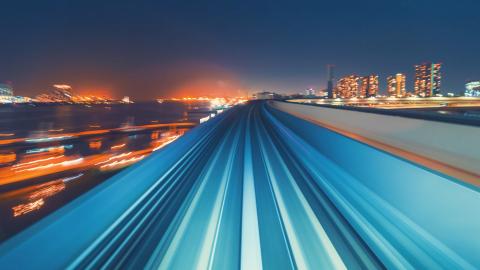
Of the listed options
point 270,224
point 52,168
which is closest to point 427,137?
point 270,224

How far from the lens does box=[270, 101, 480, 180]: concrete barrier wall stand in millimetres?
5992

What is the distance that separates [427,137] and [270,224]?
18.5 ft

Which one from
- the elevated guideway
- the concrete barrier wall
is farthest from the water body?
the concrete barrier wall

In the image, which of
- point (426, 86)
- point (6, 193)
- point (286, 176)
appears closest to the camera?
point (286, 176)

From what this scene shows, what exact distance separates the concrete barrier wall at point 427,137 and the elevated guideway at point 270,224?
6.57ft

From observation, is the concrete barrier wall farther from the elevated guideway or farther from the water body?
the water body

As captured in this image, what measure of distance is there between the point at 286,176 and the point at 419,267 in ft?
16.3

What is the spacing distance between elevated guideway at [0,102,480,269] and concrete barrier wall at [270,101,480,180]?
6.57 ft

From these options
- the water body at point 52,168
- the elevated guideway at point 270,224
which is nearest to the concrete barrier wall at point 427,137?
the elevated guideway at point 270,224

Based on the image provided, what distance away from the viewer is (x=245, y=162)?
10375 mm

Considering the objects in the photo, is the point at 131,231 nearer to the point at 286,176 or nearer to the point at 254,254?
the point at 254,254

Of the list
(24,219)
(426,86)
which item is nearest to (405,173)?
(24,219)

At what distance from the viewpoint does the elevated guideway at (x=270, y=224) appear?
11.5 ft

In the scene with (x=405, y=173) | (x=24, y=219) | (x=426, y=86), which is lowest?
(x=24, y=219)
